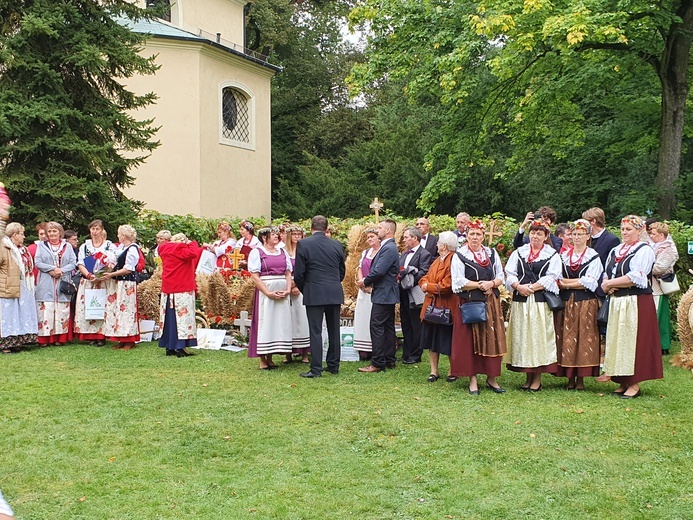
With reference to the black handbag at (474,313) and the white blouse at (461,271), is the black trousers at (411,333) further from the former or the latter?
the black handbag at (474,313)

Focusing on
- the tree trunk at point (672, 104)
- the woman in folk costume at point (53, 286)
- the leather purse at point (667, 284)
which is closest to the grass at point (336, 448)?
the leather purse at point (667, 284)

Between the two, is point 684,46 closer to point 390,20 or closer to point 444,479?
point 390,20

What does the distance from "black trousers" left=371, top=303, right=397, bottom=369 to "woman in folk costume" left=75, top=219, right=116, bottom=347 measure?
4681 millimetres

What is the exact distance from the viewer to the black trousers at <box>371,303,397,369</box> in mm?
9922

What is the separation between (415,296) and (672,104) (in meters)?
10.9

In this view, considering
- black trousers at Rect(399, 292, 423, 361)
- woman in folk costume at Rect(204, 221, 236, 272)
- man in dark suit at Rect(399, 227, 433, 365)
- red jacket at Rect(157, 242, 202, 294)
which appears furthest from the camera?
woman in folk costume at Rect(204, 221, 236, 272)

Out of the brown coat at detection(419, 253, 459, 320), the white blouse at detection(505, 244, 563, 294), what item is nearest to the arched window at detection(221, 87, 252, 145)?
the brown coat at detection(419, 253, 459, 320)

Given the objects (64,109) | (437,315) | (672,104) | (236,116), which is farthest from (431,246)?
(236,116)

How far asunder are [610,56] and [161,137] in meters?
13.7

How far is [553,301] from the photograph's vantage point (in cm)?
831

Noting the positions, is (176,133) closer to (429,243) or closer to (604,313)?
(429,243)

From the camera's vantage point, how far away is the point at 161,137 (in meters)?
23.3

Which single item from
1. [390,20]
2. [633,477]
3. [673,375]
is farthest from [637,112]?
[633,477]

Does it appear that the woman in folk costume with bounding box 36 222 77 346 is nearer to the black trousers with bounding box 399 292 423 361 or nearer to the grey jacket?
the grey jacket
